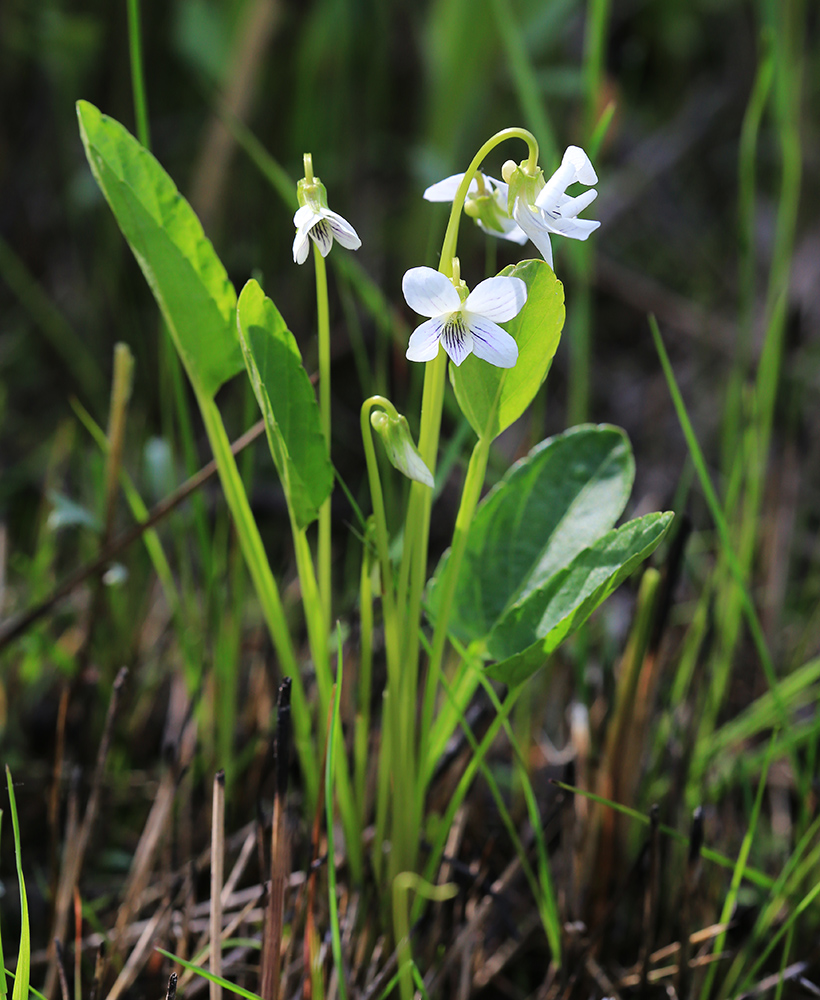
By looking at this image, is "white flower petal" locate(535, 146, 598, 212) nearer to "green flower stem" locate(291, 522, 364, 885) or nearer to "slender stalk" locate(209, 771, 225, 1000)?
"green flower stem" locate(291, 522, 364, 885)

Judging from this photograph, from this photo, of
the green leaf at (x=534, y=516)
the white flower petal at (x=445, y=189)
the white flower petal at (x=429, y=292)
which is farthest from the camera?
the green leaf at (x=534, y=516)

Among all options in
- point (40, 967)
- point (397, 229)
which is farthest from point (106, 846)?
point (397, 229)

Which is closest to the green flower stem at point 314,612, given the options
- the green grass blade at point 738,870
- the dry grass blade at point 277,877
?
the dry grass blade at point 277,877

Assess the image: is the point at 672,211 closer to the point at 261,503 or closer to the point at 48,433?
the point at 261,503

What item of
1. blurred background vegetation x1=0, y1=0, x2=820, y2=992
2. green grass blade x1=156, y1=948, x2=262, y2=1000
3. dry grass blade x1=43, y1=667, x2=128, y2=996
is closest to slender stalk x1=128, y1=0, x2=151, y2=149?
blurred background vegetation x1=0, y1=0, x2=820, y2=992

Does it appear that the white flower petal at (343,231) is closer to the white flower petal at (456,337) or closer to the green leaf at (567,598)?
the white flower petal at (456,337)

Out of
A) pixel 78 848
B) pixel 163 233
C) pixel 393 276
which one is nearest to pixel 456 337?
pixel 163 233
